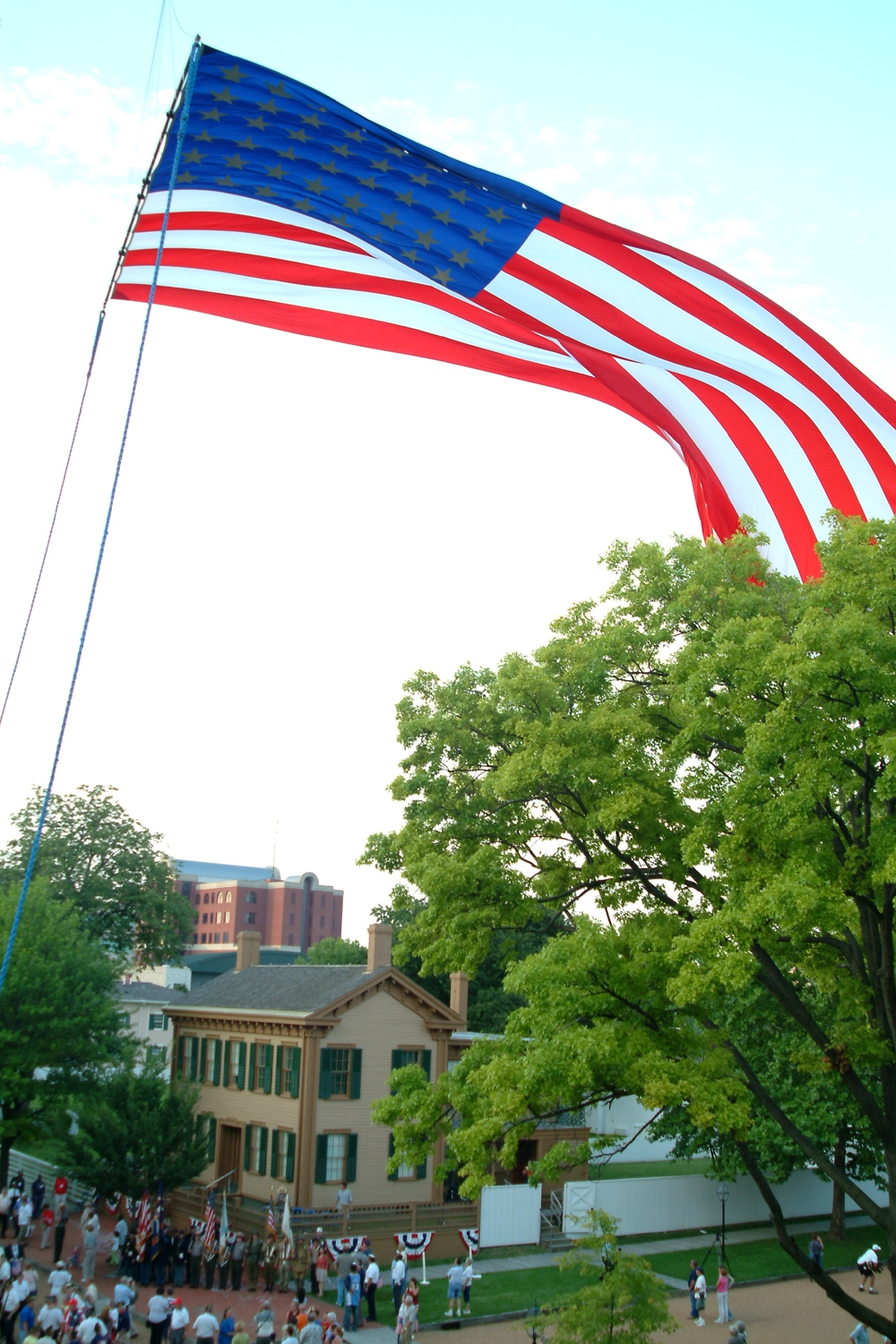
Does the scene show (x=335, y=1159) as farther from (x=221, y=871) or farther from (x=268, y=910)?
(x=221, y=871)

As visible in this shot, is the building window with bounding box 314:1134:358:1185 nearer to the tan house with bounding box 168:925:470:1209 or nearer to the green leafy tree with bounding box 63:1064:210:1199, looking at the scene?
the tan house with bounding box 168:925:470:1209

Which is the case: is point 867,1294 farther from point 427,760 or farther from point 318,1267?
point 427,760

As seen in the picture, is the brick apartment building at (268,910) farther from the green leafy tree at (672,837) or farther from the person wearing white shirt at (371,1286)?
the green leafy tree at (672,837)

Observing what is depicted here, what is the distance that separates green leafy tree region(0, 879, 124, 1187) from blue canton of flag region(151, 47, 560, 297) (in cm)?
2576

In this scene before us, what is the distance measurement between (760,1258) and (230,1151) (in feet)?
56.1

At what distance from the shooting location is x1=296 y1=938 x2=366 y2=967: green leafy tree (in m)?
77.9

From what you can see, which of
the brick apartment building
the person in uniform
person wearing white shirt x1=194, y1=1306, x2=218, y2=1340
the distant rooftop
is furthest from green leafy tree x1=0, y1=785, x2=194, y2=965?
the distant rooftop

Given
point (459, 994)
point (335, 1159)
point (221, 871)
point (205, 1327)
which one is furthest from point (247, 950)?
point (221, 871)

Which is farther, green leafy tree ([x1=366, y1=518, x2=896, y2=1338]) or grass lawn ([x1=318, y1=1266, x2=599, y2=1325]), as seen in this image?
grass lawn ([x1=318, y1=1266, x2=599, y2=1325])

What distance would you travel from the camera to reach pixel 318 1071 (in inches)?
1329

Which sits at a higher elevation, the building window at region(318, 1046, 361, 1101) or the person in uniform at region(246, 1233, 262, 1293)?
the building window at region(318, 1046, 361, 1101)

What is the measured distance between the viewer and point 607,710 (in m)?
16.4

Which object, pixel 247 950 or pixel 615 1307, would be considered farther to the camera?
pixel 247 950

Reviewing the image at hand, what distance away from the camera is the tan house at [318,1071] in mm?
33594
